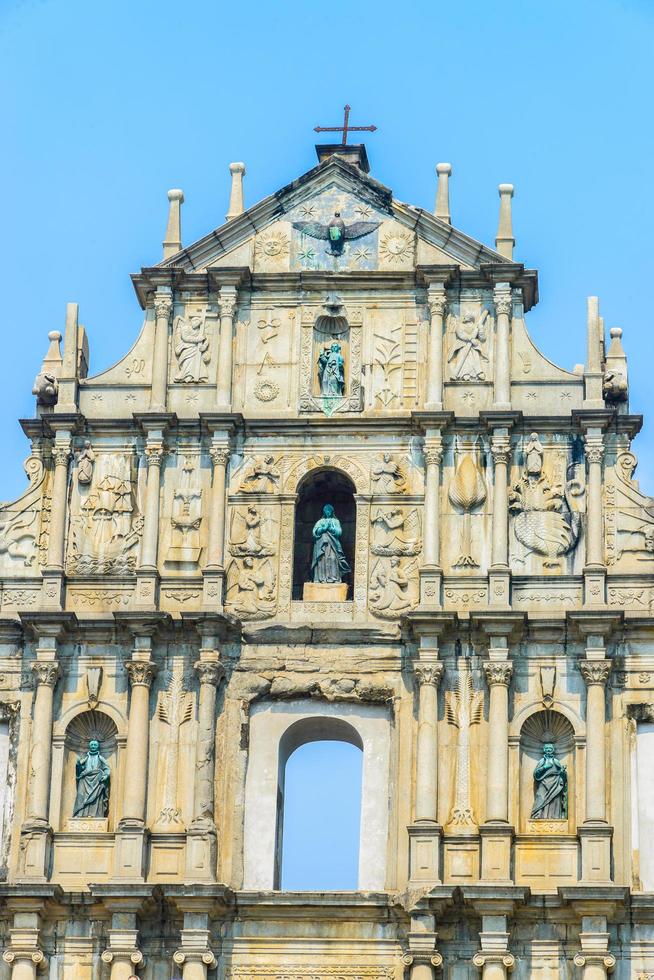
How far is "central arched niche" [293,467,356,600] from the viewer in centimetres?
3206

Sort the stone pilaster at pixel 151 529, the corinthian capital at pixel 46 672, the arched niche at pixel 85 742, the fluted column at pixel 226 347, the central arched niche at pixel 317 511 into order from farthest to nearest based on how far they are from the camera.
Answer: the fluted column at pixel 226 347 → the central arched niche at pixel 317 511 → the stone pilaster at pixel 151 529 → the corinthian capital at pixel 46 672 → the arched niche at pixel 85 742

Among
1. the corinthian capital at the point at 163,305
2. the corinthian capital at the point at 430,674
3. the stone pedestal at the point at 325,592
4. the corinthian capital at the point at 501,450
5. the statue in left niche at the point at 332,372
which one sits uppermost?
the corinthian capital at the point at 163,305

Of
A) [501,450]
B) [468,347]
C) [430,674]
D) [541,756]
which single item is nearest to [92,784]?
[430,674]

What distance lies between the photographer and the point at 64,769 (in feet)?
101

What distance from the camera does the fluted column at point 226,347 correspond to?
3222 cm

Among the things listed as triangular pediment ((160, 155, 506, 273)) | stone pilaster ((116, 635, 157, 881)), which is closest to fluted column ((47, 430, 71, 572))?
stone pilaster ((116, 635, 157, 881))

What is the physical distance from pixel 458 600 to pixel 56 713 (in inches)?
172

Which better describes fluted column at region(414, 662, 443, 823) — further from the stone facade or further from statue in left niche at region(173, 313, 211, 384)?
statue in left niche at region(173, 313, 211, 384)

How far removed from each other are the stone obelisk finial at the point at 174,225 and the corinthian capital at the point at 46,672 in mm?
4991

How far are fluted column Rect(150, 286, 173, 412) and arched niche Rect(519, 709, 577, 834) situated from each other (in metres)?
5.35

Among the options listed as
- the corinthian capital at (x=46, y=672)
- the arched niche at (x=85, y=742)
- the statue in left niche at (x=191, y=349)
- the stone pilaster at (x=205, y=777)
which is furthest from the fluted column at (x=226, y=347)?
the arched niche at (x=85, y=742)

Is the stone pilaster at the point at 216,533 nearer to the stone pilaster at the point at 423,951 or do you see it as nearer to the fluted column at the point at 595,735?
the fluted column at the point at 595,735

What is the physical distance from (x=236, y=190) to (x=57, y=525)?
15.0 feet

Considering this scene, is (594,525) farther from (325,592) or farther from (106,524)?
(106,524)
